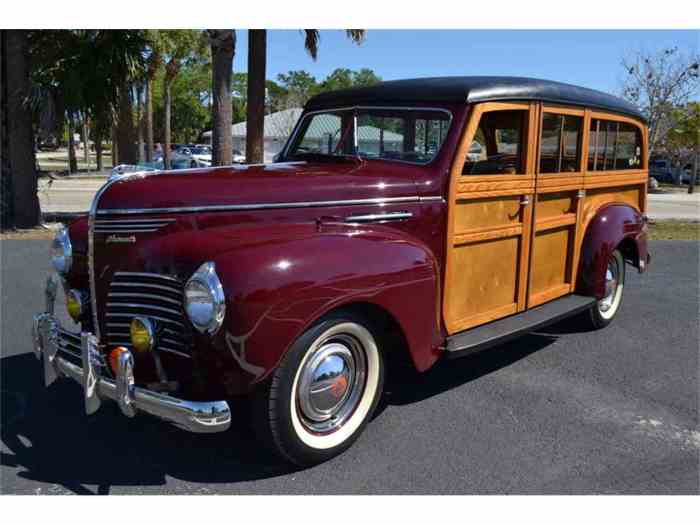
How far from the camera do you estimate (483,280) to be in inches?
164

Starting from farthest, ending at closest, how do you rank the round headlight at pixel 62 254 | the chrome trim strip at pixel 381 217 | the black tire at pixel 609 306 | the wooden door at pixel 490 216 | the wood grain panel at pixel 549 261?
the black tire at pixel 609 306 < the wood grain panel at pixel 549 261 < the wooden door at pixel 490 216 < the round headlight at pixel 62 254 < the chrome trim strip at pixel 381 217

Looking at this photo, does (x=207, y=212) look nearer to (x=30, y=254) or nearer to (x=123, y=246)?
(x=123, y=246)

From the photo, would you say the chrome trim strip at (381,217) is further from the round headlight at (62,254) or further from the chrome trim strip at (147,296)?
the round headlight at (62,254)

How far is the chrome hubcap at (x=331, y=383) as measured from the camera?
310 centimetres

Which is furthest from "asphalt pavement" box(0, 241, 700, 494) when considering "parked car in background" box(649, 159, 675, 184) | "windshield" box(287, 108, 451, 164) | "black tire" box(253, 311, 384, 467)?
"parked car in background" box(649, 159, 675, 184)

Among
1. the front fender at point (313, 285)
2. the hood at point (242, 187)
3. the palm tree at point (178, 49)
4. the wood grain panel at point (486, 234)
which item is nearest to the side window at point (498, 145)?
the wood grain panel at point (486, 234)

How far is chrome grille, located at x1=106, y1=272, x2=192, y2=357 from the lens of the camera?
9.48ft

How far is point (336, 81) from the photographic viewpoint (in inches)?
2389

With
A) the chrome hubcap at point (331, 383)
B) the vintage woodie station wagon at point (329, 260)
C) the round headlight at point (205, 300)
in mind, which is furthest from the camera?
the chrome hubcap at point (331, 383)

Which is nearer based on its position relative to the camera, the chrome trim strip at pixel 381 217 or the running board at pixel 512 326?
the chrome trim strip at pixel 381 217

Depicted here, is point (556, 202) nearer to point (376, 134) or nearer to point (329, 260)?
point (376, 134)

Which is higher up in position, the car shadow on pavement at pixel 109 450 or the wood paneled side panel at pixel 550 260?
the wood paneled side panel at pixel 550 260

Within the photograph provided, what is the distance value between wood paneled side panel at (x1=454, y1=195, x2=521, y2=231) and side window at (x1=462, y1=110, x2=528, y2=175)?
0.19m

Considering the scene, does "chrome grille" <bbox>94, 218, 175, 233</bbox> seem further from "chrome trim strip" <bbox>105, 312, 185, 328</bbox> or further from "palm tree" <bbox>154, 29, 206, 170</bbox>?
"palm tree" <bbox>154, 29, 206, 170</bbox>
